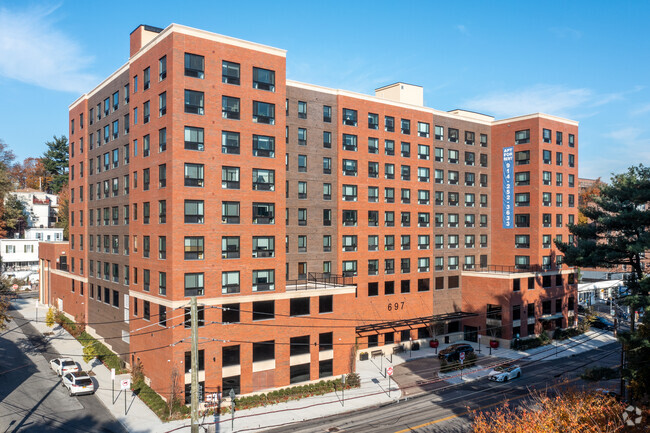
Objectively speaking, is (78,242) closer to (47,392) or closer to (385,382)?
(47,392)

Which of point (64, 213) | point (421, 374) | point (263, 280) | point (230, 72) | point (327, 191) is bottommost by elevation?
point (421, 374)

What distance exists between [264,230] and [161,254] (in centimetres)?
876

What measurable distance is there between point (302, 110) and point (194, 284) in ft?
74.2

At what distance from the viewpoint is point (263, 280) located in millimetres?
41562

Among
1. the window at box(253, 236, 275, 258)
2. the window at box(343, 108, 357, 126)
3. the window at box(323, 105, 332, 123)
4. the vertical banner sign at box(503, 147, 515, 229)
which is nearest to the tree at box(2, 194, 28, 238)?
the window at box(323, 105, 332, 123)

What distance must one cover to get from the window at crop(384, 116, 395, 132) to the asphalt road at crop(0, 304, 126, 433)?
135ft

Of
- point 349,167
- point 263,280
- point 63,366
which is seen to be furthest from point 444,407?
point 63,366

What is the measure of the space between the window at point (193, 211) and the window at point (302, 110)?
1716 cm

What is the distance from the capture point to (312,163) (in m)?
51.7

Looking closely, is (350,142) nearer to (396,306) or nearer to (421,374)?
(396,306)

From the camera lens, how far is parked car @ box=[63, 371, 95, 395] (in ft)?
130

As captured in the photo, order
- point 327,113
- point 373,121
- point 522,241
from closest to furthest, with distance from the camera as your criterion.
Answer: point 327,113, point 373,121, point 522,241

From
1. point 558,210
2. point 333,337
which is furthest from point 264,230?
point 558,210

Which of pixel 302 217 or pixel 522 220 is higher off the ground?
pixel 302 217
